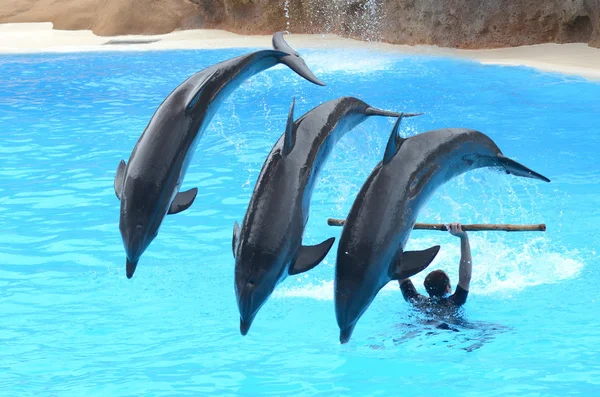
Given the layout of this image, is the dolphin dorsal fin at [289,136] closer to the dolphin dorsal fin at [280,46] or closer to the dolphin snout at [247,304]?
the dolphin snout at [247,304]

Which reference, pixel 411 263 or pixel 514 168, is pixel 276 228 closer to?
pixel 411 263

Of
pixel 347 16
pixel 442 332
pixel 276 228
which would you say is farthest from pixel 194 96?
pixel 347 16

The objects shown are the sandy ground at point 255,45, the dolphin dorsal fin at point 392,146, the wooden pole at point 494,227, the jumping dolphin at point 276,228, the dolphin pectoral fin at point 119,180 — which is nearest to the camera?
the jumping dolphin at point 276,228

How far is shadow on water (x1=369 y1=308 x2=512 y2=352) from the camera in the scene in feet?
20.5

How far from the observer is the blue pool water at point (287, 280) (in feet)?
19.3

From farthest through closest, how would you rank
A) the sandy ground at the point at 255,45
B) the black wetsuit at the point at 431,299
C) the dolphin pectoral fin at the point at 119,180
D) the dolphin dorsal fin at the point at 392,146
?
the sandy ground at the point at 255,45 < the black wetsuit at the point at 431,299 < the dolphin pectoral fin at the point at 119,180 < the dolphin dorsal fin at the point at 392,146

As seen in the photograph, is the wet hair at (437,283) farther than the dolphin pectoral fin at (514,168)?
Yes

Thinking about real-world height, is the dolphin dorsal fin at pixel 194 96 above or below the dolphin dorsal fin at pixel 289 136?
above

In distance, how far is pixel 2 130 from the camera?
1275 centimetres

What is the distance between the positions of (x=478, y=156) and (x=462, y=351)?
8.05ft

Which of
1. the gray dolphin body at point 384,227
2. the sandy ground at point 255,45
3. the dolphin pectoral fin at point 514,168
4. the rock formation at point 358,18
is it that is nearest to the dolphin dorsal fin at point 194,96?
the gray dolphin body at point 384,227

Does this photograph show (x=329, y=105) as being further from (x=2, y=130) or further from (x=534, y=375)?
(x=2, y=130)

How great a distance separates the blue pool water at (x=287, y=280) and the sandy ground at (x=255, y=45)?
1462 mm

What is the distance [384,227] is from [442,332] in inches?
123
